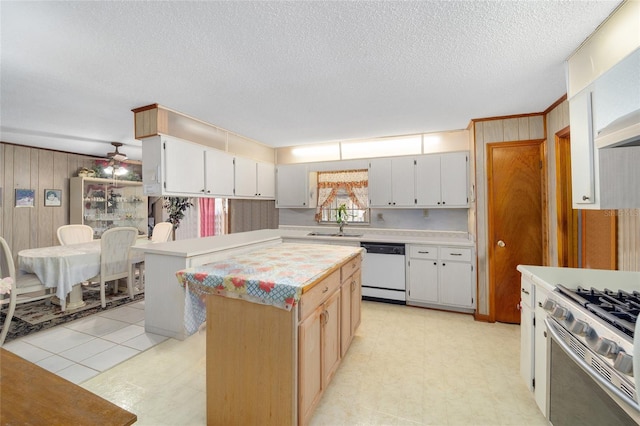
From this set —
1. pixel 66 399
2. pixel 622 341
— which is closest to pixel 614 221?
pixel 622 341

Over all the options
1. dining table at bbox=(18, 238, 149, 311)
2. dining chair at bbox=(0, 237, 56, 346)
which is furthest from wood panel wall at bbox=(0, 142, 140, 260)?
dining chair at bbox=(0, 237, 56, 346)

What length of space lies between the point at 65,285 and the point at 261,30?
3.62 m

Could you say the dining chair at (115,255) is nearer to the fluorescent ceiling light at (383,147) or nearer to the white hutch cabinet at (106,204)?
the white hutch cabinet at (106,204)

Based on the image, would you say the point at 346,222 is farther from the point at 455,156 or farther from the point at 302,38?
the point at 302,38

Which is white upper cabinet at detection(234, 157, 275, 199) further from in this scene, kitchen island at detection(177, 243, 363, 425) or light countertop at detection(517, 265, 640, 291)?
light countertop at detection(517, 265, 640, 291)

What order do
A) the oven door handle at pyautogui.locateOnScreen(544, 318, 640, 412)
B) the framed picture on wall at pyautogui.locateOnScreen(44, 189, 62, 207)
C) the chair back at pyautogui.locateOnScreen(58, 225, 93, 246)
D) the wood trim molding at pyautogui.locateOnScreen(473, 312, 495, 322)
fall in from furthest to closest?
the framed picture on wall at pyautogui.locateOnScreen(44, 189, 62, 207) → the chair back at pyautogui.locateOnScreen(58, 225, 93, 246) → the wood trim molding at pyautogui.locateOnScreen(473, 312, 495, 322) → the oven door handle at pyautogui.locateOnScreen(544, 318, 640, 412)

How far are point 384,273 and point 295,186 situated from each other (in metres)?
2.02

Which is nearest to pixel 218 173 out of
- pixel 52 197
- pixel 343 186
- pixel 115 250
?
pixel 115 250

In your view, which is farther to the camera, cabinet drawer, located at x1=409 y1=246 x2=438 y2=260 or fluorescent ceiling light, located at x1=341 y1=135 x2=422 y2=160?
fluorescent ceiling light, located at x1=341 y1=135 x2=422 y2=160

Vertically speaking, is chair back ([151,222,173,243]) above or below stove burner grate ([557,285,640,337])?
above

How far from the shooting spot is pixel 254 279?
1.49 meters

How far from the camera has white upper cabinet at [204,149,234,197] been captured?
3.52m

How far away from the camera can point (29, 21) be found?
1559mm

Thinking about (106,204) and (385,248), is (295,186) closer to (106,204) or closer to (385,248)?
(385,248)
